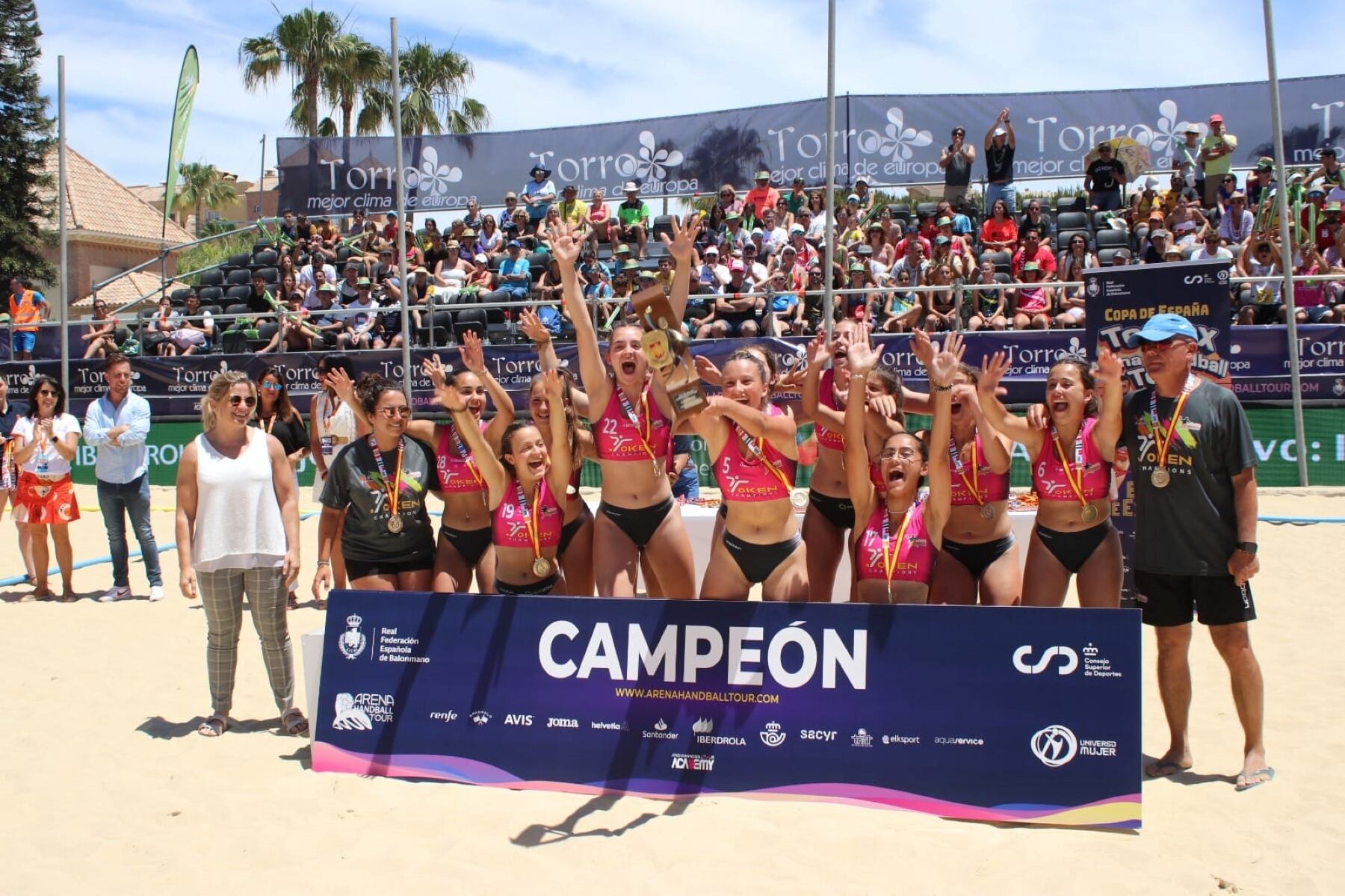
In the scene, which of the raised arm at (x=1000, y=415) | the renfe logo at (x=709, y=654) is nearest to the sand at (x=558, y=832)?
the renfe logo at (x=709, y=654)

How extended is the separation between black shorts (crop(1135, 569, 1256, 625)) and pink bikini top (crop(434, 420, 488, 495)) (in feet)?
9.74

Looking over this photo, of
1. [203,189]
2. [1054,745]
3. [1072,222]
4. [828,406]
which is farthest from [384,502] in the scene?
[203,189]

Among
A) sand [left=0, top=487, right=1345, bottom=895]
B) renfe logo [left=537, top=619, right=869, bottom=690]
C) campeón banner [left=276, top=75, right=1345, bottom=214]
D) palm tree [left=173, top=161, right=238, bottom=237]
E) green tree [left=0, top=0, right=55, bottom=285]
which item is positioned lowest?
sand [left=0, top=487, right=1345, bottom=895]

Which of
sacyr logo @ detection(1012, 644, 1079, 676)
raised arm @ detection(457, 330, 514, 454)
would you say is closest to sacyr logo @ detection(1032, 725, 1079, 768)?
sacyr logo @ detection(1012, 644, 1079, 676)

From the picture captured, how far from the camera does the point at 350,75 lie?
104 ft

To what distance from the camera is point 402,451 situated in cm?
521

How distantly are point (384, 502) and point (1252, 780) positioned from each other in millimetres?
3843

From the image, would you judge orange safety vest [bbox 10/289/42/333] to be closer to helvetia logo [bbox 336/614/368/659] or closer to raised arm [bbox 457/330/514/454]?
raised arm [bbox 457/330/514/454]

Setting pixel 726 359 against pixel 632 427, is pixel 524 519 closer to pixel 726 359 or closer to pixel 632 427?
pixel 632 427

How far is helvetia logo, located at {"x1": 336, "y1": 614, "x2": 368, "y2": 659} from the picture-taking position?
4695 millimetres

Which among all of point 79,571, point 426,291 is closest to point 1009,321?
point 426,291

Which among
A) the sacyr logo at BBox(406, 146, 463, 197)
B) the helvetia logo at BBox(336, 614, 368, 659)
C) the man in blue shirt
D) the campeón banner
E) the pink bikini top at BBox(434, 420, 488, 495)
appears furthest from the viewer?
the sacyr logo at BBox(406, 146, 463, 197)

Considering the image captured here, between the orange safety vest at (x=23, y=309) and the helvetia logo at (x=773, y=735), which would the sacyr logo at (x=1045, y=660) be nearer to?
the helvetia logo at (x=773, y=735)

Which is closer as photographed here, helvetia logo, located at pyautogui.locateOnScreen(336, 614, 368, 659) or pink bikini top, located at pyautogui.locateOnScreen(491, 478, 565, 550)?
helvetia logo, located at pyautogui.locateOnScreen(336, 614, 368, 659)
